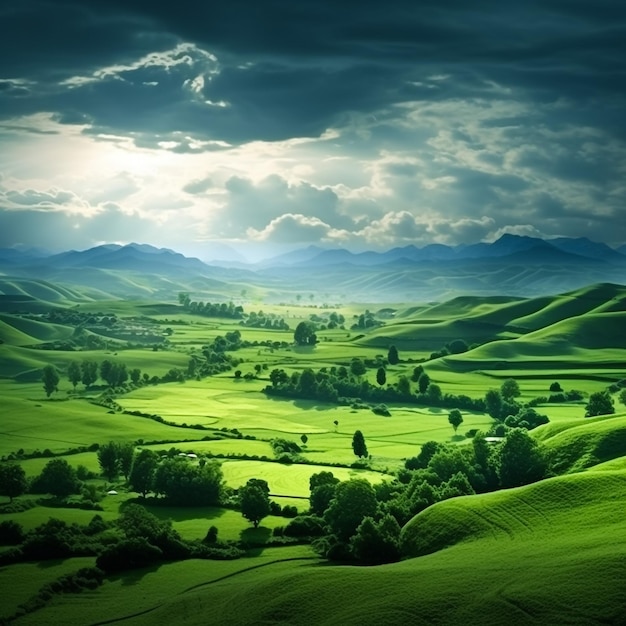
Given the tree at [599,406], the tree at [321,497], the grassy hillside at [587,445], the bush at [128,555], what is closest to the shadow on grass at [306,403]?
the tree at [599,406]

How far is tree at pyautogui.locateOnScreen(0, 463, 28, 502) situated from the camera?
10612 cm

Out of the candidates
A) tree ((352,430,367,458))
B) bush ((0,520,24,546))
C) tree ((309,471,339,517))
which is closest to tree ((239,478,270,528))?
tree ((309,471,339,517))

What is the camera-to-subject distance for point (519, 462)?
11175cm

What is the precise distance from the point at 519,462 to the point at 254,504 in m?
40.3

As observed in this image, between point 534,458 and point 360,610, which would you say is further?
point 534,458

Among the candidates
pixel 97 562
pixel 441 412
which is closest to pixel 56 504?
pixel 97 562

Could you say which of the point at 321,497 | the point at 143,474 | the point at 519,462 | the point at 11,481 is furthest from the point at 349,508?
the point at 11,481

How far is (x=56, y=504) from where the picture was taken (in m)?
105

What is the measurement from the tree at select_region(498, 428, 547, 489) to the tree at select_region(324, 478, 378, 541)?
89.8 ft

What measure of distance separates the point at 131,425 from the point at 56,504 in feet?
171

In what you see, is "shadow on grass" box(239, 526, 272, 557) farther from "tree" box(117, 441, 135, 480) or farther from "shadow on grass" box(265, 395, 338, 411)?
"shadow on grass" box(265, 395, 338, 411)

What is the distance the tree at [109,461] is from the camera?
393ft

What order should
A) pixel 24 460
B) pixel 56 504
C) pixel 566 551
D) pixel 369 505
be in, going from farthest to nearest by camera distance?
pixel 24 460 → pixel 56 504 → pixel 369 505 → pixel 566 551

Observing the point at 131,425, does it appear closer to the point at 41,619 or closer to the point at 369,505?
the point at 369,505
